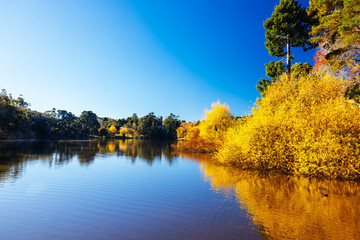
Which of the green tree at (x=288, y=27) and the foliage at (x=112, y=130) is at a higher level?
the green tree at (x=288, y=27)

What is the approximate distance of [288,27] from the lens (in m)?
22.5

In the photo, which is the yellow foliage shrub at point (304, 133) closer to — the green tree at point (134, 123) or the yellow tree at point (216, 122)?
the yellow tree at point (216, 122)

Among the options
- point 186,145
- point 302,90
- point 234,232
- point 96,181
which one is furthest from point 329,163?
point 186,145

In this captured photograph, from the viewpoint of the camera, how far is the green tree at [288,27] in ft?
73.3

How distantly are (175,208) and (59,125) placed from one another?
316 ft

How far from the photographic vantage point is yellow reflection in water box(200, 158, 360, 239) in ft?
22.7

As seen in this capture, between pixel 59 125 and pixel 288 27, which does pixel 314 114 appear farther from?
pixel 59 125

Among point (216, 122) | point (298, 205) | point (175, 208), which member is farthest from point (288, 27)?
point (175, 208)

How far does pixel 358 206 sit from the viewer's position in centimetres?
931

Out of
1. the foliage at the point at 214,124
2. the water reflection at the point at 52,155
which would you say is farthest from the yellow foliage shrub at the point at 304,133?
the foliage at the point at 214,124

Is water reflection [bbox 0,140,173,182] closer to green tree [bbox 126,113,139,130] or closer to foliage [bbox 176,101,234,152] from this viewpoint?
foliage [bbox 176,101,234,152]

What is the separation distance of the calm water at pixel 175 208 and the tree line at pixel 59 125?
55320mm

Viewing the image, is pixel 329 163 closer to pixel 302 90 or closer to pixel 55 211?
pixel 302 90

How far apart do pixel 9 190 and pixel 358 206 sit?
680 inches
